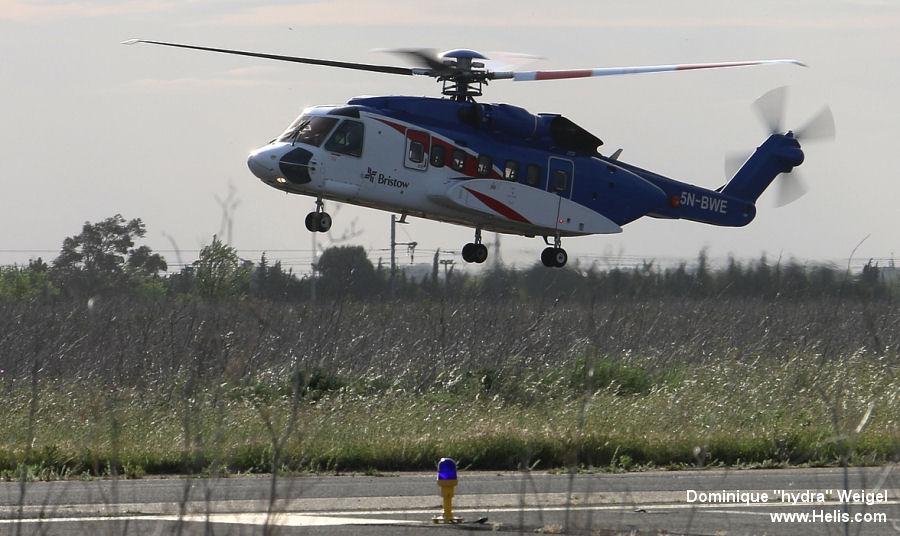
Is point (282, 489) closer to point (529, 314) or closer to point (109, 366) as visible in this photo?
point (109, 366)

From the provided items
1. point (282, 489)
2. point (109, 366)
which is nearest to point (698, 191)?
point (109, 366)

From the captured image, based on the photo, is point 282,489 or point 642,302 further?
point 642,302

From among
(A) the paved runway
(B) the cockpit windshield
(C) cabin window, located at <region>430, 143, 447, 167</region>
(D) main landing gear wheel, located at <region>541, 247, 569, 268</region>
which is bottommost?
(A) the paved runway

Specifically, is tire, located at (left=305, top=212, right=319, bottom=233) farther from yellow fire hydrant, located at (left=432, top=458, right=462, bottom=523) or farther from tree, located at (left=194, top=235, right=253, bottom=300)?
yellow fire hydrant, located at (left=432, top=458, right=462, bottom=523)

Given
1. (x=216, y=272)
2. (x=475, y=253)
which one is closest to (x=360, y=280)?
(x=475, y=253)

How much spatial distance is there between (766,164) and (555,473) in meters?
14.4

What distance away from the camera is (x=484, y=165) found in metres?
21.5

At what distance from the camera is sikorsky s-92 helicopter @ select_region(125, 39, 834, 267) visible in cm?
2030

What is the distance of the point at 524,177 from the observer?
2200 cm

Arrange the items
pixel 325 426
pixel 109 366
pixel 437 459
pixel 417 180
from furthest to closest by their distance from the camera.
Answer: pixel 109 366 → pixel 417 180 → pixel 325 426 → pixel 437 459

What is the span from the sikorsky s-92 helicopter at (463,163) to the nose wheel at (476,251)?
2cm

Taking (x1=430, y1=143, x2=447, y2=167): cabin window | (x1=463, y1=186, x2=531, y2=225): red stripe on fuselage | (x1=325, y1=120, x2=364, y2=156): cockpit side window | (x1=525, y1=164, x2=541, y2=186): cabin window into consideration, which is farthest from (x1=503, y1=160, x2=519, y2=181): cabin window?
(x1=325, y1=120, x2=364, y2=156): cockpit side window

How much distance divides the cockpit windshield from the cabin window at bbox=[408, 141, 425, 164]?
137 cm

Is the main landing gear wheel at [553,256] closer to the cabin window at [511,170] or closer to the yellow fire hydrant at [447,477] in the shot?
the cabin window at [511,170]
